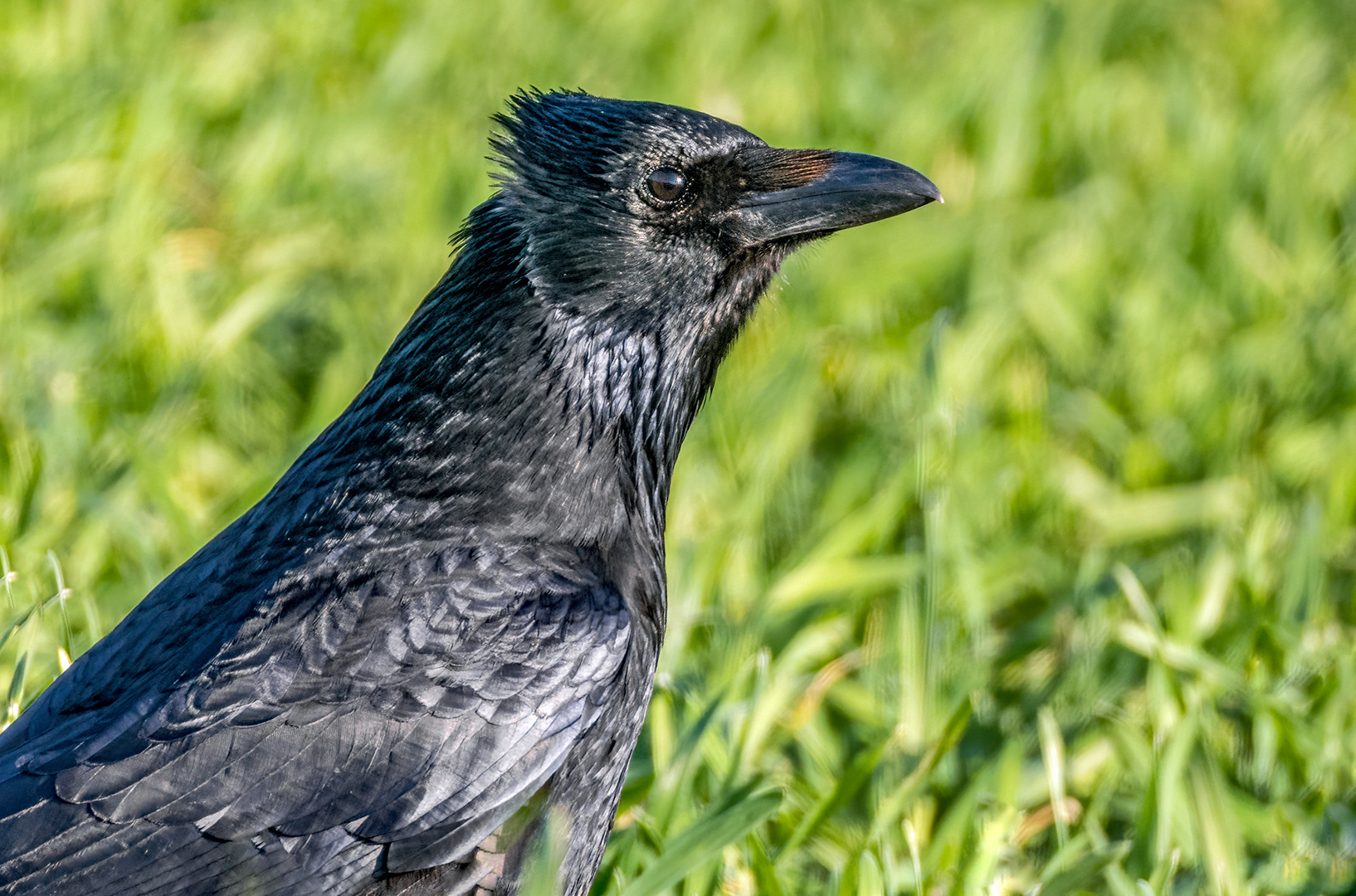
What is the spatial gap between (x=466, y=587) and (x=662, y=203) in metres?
0.86

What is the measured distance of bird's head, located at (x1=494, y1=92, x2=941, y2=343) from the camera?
275 centimetres

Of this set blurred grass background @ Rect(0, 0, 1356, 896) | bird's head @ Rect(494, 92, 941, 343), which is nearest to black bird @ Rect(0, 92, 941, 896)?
bird's head @ Rect(494, 92, 941, 343)

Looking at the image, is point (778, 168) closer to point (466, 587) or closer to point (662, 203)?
point (662, 203)

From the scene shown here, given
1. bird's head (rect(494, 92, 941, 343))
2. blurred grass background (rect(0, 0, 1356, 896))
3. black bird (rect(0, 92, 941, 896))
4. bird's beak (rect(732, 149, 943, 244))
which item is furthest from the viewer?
A: blurred grass background (rect(0, 0, 1356, 896))

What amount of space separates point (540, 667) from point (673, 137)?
109cm

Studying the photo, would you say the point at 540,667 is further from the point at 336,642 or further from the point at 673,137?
the point at 673,137

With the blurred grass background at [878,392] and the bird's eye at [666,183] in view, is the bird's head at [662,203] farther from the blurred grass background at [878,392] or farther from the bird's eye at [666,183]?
the blurred grass background at [878,392]

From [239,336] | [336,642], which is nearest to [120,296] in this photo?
[239,336]

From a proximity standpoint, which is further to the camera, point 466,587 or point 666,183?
point 666,183

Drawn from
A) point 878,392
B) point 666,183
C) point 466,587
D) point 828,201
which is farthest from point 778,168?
point 878,392

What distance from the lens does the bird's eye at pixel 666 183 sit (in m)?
2.80

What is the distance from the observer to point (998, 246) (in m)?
5.71

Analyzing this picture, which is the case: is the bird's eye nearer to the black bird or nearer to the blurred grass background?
the black bird

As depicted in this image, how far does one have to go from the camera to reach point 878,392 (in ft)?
16.5
